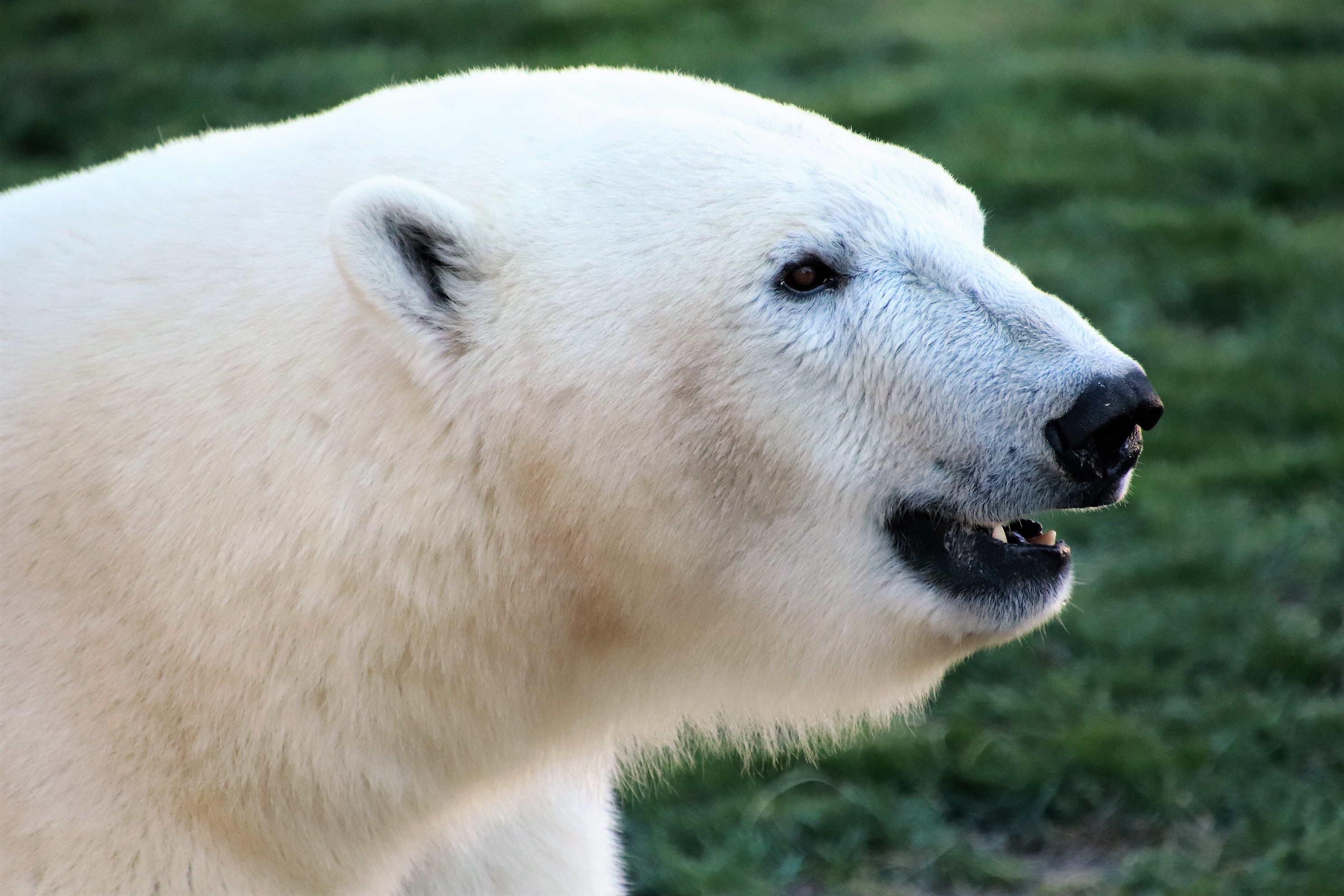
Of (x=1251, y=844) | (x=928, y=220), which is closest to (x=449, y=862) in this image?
(x=928, y=220)

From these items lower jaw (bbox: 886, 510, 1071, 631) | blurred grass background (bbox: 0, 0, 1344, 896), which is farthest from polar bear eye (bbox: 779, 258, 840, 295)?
blurred grass background (bbox: 0, 0, 1344, 896)

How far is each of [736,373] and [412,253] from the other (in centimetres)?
49

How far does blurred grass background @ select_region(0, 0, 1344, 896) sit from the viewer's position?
3.60 m

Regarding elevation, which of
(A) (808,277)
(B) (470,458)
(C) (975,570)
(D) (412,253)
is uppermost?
(D) (412,253)

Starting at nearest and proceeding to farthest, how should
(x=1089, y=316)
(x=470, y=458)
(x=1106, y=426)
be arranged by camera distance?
(x=1106, y=426), (x=470, y=458), (x=1089, y=316)

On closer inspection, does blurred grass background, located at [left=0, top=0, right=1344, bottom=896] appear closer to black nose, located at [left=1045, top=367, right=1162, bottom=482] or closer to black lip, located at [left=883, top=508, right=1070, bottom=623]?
black lip, located at [left=883, top=508, right=1070, bottom=623]

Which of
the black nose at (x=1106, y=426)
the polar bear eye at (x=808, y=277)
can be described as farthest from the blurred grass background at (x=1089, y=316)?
the polar bear eye at (x=808, y=277)

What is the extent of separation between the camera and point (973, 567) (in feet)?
7.32

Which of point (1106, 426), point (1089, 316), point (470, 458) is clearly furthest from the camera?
point (1089, 316)

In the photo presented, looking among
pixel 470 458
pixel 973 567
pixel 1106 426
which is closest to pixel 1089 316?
pixel 973 567

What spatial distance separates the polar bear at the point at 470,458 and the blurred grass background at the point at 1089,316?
1.46 m

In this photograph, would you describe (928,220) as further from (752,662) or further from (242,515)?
(242,515)

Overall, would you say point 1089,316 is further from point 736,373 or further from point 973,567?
point 736,373

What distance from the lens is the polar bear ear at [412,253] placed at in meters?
2.04
